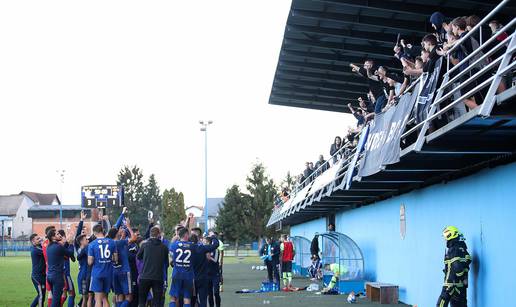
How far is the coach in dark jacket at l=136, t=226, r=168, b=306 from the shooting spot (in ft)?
46.4

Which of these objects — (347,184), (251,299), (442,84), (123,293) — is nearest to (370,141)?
(347,184)

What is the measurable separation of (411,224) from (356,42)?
8.53 m

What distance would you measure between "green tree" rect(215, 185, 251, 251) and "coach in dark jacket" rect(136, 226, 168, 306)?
68.5 m

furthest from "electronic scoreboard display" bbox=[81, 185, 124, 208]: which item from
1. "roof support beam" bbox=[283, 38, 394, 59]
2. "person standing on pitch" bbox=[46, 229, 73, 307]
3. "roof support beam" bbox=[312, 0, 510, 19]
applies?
"person standing on pitch" bbox=[46, 229, 73, 307]

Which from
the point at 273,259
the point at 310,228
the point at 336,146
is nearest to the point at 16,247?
the point at 310,228

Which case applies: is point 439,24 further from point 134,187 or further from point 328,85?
point 134,187

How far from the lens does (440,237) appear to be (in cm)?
1577

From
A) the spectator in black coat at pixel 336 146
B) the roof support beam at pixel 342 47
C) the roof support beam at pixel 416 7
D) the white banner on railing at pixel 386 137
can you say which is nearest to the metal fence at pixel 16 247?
the spectator in black coat at pixel 336 146

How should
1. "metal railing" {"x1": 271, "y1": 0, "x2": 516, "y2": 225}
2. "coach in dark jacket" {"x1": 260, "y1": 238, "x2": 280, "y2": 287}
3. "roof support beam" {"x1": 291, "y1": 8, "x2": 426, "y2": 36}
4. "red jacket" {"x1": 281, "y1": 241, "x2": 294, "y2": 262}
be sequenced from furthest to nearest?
"red jacket" {"x1": 281, "y1": 241, "x2": 294, "y2": 262}, "coach in dark jacket" {"x1": 260, "y1": 238, "x2": 280, "y2": 287}, "roof support beam" {"x1": 291, "y1": 8, "x2": 426, "y2": 36}, "metal railing" {"x1": 271, "y1": 0, "x2": 516, "y2": 225}

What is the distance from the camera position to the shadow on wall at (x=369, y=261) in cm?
2342

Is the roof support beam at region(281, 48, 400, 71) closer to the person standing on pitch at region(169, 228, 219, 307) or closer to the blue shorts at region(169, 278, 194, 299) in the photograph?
the person standing on pitch at region(169, 228, 219, 307)

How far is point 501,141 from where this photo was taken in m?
11.4

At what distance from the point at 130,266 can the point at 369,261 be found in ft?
34.0

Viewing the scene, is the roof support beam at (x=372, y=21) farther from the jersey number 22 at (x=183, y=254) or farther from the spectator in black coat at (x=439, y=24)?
the jersey number 22 at (x=183, y=254)
